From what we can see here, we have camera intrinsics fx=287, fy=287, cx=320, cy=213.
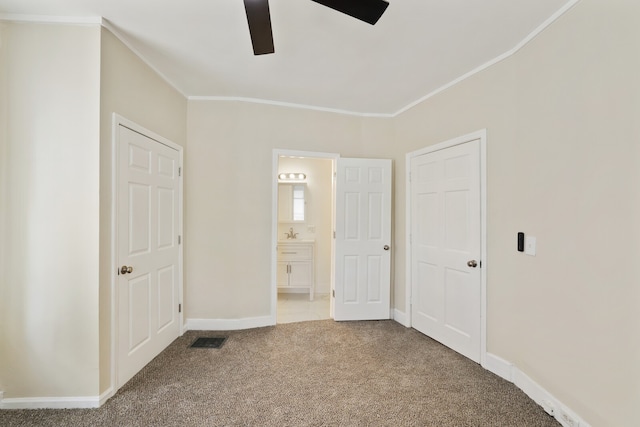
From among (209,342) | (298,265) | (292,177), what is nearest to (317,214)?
(292,177)

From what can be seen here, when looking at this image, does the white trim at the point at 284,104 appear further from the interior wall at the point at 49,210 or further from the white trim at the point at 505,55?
the interior wall at the point at 49,210

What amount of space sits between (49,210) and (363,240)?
2.83 m

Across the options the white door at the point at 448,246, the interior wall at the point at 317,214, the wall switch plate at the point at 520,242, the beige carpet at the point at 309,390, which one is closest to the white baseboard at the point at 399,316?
the white door at the point at 448,246

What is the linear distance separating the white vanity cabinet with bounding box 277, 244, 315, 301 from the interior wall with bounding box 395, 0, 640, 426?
102 inches

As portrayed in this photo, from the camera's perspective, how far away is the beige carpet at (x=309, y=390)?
179 centimetres

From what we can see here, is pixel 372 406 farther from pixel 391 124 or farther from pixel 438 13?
pixel 391 124

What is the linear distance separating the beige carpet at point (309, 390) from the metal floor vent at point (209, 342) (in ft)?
0.23

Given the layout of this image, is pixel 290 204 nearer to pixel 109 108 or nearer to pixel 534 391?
pixel 109 108

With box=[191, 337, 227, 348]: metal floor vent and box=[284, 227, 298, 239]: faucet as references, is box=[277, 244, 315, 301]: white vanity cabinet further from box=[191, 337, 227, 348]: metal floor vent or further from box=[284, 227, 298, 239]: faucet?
box=[191, 337, 227, 348]: metal floor vent

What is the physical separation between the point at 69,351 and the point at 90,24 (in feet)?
7.09

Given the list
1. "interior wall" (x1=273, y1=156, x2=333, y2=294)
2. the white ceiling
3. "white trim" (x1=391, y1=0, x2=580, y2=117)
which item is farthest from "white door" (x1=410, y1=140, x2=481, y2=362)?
"interior wall" (x1=273, y1=156, x2=333, y2=294)

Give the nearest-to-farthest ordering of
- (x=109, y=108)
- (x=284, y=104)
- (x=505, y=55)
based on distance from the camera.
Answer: (x=109, y=108) < (x=505, y=55) < (x=284, y=104)

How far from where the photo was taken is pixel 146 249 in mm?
2438

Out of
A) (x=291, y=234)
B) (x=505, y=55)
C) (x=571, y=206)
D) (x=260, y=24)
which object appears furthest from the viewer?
(x=291, y=234)
